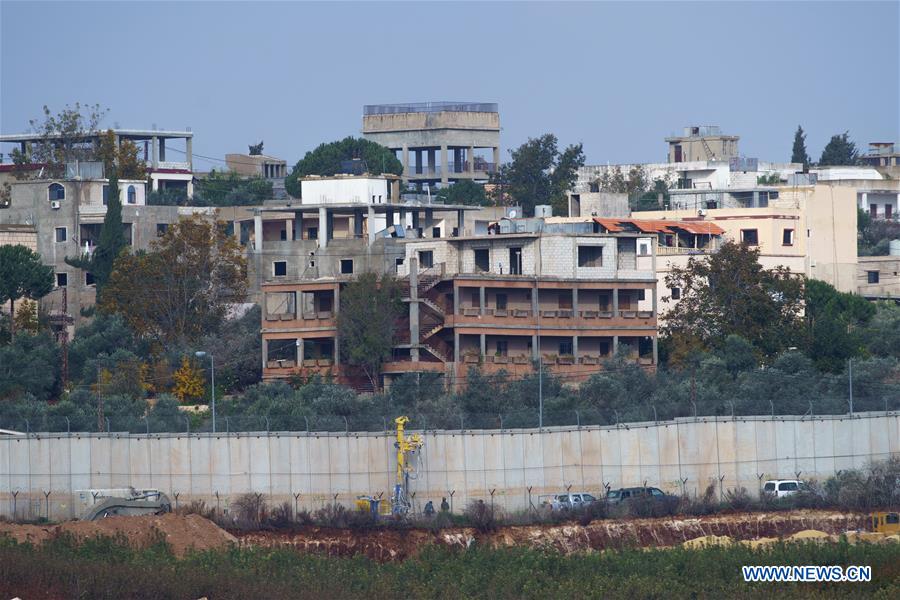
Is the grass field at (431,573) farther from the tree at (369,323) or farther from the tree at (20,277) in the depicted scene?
the tree at (20,277)

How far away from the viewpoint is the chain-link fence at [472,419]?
63.6 meters

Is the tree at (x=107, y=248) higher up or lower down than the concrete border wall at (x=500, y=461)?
higher up

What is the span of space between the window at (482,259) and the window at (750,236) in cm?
1798

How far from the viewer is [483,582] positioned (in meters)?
48.3

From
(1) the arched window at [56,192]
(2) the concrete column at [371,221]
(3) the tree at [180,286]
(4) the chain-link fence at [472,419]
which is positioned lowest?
(4) the chain-link fence at [472,419]

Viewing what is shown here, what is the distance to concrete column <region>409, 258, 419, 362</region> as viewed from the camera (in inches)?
3189

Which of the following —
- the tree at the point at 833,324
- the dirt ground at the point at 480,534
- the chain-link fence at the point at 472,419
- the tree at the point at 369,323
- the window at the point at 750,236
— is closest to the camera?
the dirt ground at the point at 480,534

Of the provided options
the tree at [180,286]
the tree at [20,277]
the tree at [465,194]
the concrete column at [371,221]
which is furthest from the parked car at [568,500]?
the tree at [465,194]

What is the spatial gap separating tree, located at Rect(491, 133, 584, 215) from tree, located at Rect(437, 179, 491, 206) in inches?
71.9

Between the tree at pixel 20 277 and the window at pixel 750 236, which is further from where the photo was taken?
the window at pixel 750 236

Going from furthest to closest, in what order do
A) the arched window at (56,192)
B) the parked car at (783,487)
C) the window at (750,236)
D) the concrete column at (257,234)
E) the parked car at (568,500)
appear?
1. the arched window at (56,192)
2. the window at (750,236)
3. the concrete column at (257,234)
4. the parked car at (783,487)
5. the parked car at (568,500)

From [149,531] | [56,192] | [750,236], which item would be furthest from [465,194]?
[149,531]

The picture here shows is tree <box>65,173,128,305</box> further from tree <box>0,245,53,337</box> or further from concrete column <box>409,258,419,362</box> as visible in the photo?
concrete column <box>409,258,419,362</box>

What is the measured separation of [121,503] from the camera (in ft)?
199
